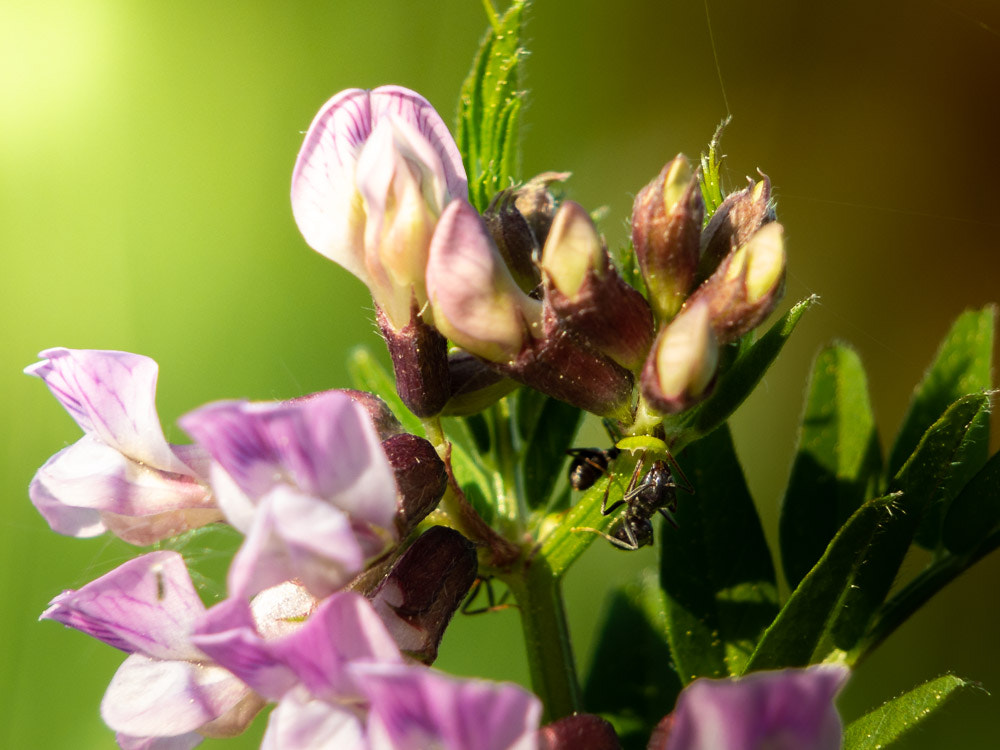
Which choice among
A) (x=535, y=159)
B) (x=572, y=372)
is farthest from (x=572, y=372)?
(x=535, y=159)

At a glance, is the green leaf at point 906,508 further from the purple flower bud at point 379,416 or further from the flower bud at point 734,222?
the purple flower bud at point 379,416

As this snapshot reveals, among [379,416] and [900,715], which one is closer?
[900,715]

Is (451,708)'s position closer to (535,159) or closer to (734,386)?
(734,386)

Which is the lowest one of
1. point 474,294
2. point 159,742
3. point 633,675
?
point 633,675

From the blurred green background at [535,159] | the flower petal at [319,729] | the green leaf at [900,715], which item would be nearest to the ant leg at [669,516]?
the green leaf at [900,715]

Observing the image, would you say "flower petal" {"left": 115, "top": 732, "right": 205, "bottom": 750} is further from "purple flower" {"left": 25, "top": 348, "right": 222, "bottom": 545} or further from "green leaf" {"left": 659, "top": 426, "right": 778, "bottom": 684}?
"green leaf" {"left": 659, "top": 426, "right": 778, "bottom": 684}

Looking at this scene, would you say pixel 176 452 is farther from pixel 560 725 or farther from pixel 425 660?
pixel 560 725

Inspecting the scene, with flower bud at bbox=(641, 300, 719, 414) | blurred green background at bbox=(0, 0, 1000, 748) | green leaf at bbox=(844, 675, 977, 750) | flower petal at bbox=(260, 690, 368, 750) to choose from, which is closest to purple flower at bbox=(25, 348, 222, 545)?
flower petal at bbox=(260, 690, 368, 750)
